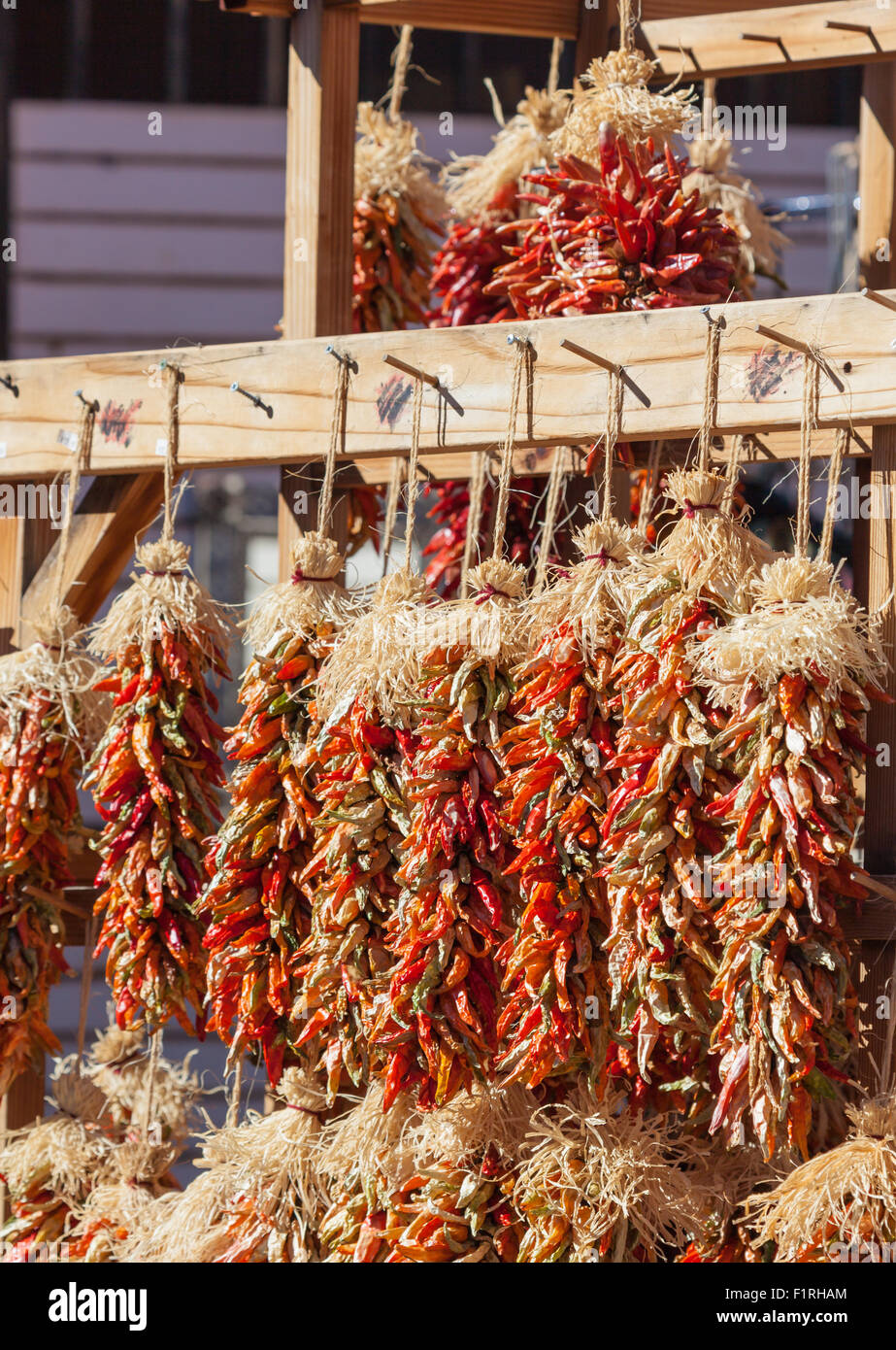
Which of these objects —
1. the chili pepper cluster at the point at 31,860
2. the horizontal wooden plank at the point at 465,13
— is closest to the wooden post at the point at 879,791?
the horizontal wooden plank at the point at 465,13

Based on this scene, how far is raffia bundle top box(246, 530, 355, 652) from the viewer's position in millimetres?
2578

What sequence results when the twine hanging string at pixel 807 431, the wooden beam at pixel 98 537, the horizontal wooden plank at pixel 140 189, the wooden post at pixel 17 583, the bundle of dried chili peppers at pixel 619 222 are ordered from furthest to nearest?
1. the horizontal wooden plank at pixel 140 189
2. the wooden post at pixel 17 583
3. the wooden beam at pixel 98 537
4. the bundle of dried chili peppers at pixel 619 222
5. the twine hanging string at pixel 807 431

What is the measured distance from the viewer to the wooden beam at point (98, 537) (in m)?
3.00

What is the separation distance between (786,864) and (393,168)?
7.26ft

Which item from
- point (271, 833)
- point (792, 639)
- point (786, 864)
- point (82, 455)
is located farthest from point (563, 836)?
point (82, 455)

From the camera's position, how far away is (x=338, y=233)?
2.87 m

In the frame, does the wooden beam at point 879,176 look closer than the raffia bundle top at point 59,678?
Yes

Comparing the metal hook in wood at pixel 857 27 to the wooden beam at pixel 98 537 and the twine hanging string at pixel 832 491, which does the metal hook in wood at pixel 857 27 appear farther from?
the wooden beam at pixel 98 537

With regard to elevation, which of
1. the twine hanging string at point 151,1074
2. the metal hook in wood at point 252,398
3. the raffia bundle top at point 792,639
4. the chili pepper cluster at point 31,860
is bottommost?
the twine hanging string at point 151,1074

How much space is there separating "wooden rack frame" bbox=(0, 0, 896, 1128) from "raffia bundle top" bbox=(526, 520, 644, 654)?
194 mm

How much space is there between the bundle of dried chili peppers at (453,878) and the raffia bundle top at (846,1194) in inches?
20.3

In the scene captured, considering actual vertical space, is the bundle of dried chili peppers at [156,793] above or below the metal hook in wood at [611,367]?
below

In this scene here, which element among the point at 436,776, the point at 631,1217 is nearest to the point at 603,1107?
the point at 631,1217

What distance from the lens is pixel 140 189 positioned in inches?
302
